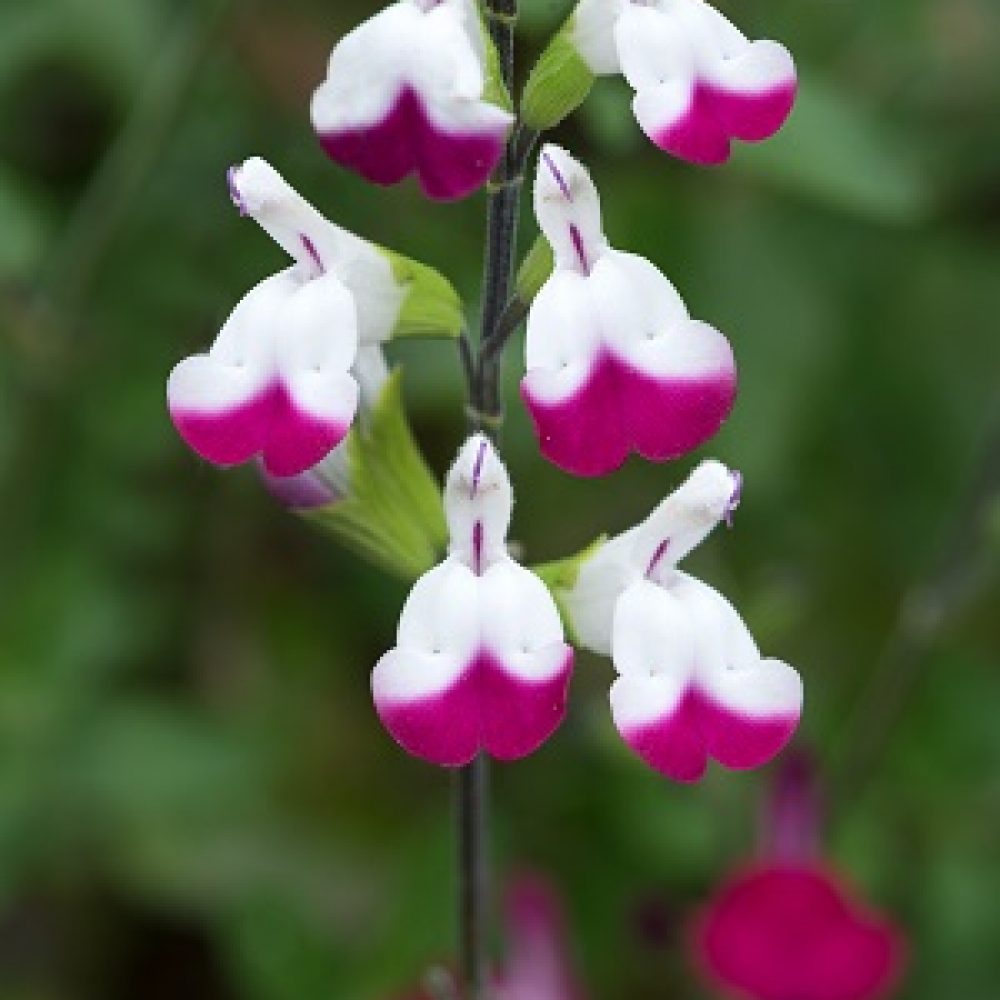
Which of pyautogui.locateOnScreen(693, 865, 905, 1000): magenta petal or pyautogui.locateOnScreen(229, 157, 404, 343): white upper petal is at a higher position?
pyautogui.locateOnScreen(229, 157, 404, 343): white upper petal

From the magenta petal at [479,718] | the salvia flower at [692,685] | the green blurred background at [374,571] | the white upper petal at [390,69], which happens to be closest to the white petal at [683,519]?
the salvia flower at [692,685]

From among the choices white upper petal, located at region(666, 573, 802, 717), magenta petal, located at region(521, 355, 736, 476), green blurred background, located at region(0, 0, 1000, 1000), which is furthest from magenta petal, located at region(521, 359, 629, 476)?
green blurred background, located at region(0, 0, 1000, 1000)

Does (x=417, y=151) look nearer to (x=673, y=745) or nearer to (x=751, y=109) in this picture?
(x=751, y=109)

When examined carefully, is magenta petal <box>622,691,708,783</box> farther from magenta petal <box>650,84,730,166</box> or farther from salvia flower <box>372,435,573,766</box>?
magenta petal <box>650,84,730,166</box>

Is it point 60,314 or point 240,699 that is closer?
point 60,314

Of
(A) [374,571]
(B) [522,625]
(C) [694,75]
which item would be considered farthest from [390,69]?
(A) [374,571]

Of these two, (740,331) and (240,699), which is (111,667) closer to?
(240,699)

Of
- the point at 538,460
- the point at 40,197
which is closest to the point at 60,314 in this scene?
the point at 40,197
